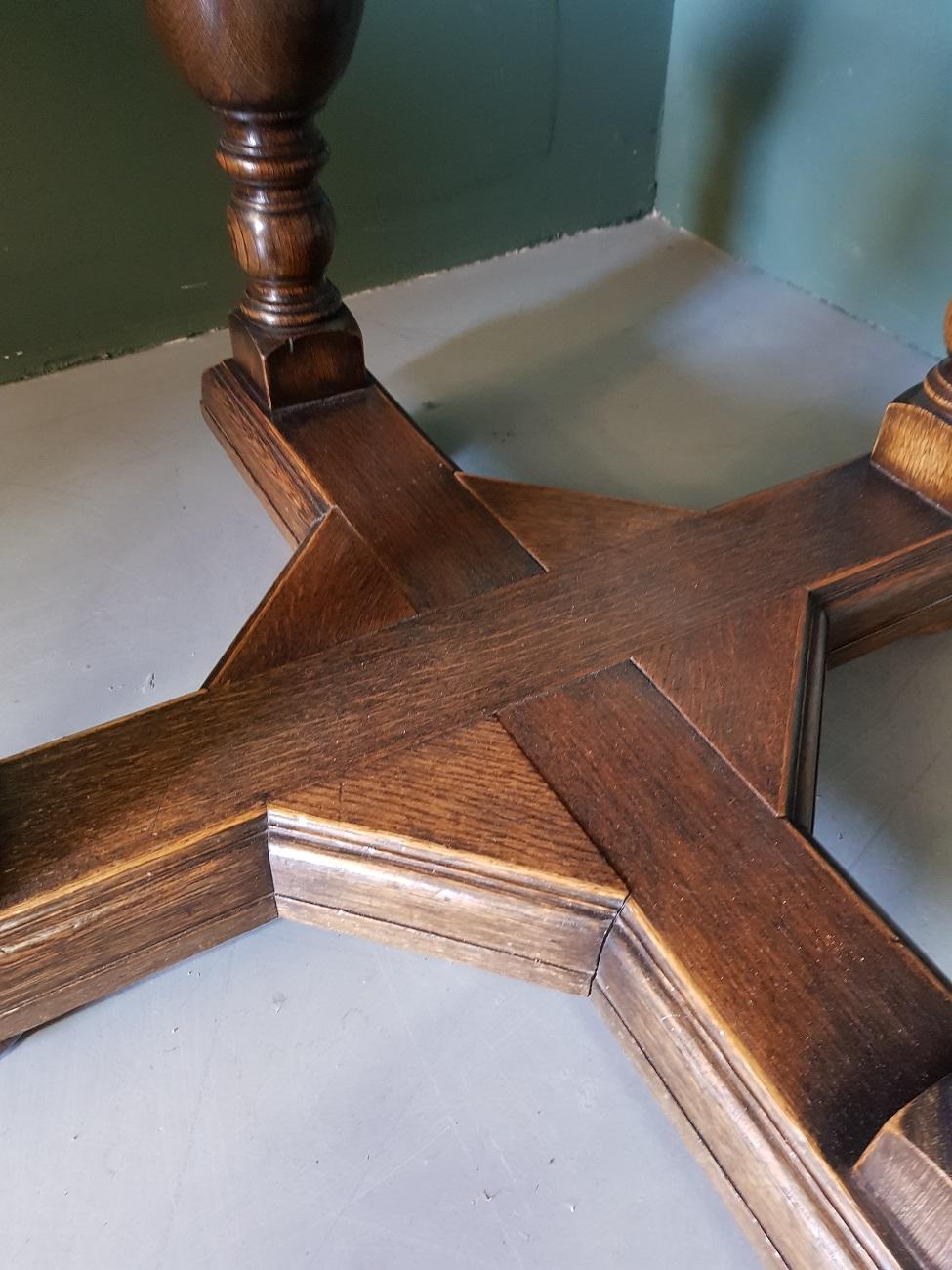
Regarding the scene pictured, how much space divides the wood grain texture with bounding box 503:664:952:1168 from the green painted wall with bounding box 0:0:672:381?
0.85 m

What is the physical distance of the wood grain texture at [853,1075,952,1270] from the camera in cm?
43

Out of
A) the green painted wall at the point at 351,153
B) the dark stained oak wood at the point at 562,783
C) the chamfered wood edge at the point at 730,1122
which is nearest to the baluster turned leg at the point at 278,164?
the dark stained oak wood at the point at 562,783

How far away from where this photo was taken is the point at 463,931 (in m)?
0.63

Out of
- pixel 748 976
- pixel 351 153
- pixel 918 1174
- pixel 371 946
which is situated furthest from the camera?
pixel 351 153

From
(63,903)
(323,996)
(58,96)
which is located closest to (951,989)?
(323,996)

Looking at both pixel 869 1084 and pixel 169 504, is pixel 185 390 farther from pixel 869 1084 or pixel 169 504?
pixel 869 1084

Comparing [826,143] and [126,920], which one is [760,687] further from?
[826,143]

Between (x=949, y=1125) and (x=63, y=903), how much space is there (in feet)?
1.50

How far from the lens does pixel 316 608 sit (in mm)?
752

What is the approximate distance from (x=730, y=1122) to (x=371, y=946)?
0.26 meters

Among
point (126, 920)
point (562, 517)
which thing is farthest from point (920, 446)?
point (126, 920)

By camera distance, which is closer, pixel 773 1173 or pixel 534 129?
pixel 773 1173

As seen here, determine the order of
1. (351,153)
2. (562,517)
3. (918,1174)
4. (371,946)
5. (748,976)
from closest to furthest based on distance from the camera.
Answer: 1. (918,1174)
2. (748,976)
3. (371,946)
4. (562,517)
5. (351,153)

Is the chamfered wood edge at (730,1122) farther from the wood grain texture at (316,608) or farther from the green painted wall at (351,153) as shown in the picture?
the green painted wall at (351,153)
